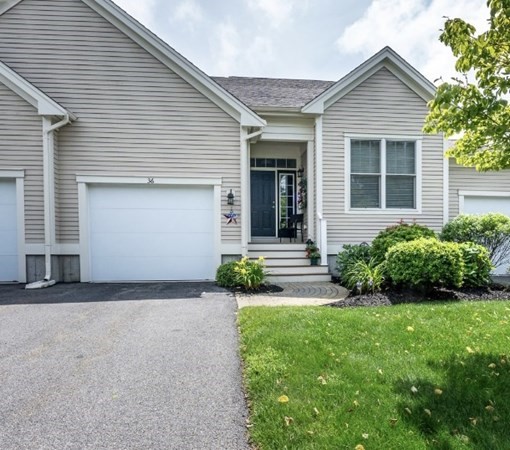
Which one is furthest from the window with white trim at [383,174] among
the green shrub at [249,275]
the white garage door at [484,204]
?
the green shrub at [249,275]

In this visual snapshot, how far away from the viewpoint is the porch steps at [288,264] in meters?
8.34

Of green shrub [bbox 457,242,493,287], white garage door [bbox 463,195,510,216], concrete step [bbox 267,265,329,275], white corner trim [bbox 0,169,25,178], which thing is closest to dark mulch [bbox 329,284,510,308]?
green shrub [bbox 457,242,493,287]

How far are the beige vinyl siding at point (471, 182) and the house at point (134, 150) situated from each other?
252 cm

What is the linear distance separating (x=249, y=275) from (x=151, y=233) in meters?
2.92

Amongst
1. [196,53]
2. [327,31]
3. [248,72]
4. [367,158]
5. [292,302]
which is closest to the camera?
[292,302]

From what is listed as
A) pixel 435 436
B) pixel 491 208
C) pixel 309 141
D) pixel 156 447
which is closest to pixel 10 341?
pixel 156 447

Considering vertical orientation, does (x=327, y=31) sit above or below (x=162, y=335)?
above

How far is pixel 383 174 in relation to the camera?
923 centimetres

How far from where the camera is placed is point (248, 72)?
46.8ft

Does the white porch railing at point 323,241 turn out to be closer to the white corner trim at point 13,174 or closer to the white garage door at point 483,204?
the white garage door at point 483,204

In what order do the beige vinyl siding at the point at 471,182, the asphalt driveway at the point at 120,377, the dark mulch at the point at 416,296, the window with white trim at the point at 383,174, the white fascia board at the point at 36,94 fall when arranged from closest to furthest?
1. the asphalt driveway at the point at 120,377
2. the dark mulch at the point at 416,296
3. the white fascia board at the point at 36,94
4. the window with white trim at the point at 383,174
5. the beige vinyl siding at the point at 471,182

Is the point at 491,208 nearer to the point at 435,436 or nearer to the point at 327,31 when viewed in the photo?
the point at 327,31

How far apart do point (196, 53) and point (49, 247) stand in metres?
7.79

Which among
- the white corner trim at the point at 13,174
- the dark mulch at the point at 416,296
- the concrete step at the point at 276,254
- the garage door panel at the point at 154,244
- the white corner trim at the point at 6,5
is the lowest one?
the dark mulch at the point at 416,296
